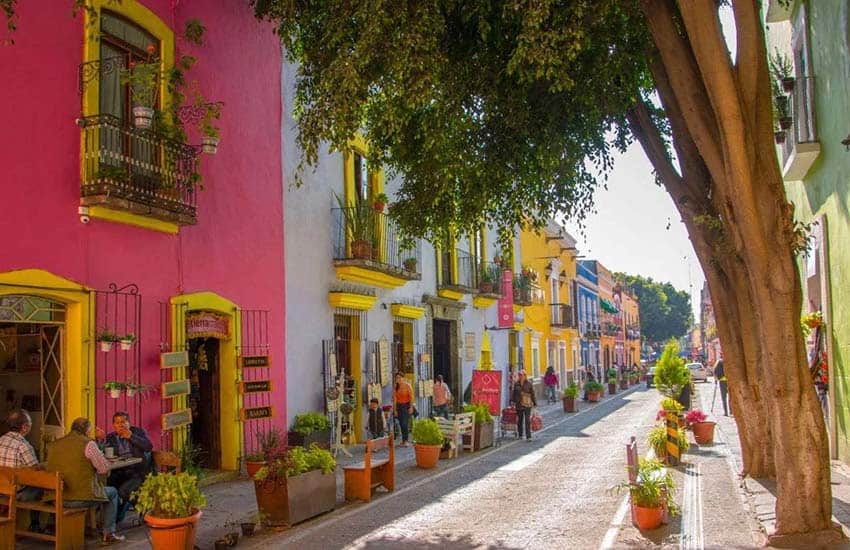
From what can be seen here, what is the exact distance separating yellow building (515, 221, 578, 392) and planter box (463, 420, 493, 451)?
42.8ft

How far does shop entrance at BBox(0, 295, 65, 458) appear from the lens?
32.5ft

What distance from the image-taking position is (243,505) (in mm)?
10883

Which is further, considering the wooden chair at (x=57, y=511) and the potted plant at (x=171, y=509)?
the wooden chair at (x=57, y=511)

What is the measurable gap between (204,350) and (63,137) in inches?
172

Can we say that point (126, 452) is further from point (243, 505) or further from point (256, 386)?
point (256, 386)

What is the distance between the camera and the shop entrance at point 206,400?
43.4 ft

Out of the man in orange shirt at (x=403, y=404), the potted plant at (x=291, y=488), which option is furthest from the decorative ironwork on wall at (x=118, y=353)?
the man in orange shirt at (x=403, y=404)

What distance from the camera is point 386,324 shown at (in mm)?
19250

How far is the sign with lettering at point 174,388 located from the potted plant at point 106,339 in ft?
4.16

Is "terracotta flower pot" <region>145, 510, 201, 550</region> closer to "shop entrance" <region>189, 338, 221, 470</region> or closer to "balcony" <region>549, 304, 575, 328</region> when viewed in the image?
"shop entrance" <region>189, 338, 221, 470</region>

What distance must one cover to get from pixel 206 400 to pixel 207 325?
4.84 feet

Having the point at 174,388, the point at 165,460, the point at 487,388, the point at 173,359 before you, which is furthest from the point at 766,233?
the point at 487,388

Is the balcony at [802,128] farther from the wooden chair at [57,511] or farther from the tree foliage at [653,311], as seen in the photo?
the tree foliage at [653,311]

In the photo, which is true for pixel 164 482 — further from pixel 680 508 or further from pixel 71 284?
pixel 680 508
